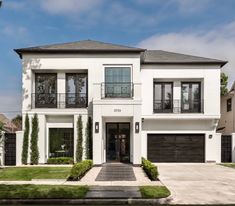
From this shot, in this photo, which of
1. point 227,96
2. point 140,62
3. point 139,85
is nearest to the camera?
point 139,85

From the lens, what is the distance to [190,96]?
85.9 ft

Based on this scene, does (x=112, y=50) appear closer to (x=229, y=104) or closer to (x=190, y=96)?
(x=190, y=96)

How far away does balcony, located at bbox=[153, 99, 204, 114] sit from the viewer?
25.9 metres

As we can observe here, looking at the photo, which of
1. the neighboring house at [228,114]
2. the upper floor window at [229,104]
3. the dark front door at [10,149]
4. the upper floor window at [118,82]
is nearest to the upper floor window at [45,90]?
the dark front door at [10,149]

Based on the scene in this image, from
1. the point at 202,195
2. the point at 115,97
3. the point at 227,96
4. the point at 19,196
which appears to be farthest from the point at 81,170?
the point at 227,96

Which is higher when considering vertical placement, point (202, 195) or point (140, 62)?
point (140, 62)

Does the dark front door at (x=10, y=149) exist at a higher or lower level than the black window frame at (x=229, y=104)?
lower

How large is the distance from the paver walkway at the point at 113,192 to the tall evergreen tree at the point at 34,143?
466 inches

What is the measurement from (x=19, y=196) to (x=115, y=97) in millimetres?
13089

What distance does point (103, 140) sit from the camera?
2344 cm

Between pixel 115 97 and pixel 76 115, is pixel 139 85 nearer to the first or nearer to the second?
pixel 115 97

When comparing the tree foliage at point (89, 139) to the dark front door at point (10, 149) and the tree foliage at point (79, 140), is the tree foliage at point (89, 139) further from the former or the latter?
the dark front door at point (10, 149)

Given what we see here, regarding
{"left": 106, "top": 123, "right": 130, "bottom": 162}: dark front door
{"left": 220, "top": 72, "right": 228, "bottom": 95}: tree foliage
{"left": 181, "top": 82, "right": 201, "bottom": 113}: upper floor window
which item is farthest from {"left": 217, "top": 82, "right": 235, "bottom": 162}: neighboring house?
{"left": 220, "top": 72, "right": 228, "bottom": 95}: tree foliage

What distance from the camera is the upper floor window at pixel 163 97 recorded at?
85.4 ft
